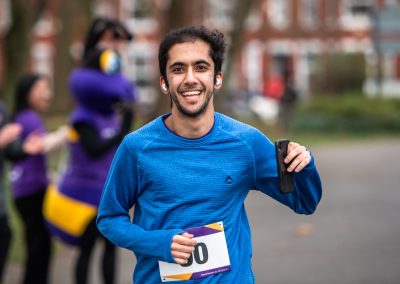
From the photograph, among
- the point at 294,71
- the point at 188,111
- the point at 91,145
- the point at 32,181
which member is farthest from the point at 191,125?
the point at 294,71

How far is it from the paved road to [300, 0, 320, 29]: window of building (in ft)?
116

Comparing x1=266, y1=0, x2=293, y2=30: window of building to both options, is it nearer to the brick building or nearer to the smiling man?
the brick building

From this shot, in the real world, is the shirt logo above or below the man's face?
below

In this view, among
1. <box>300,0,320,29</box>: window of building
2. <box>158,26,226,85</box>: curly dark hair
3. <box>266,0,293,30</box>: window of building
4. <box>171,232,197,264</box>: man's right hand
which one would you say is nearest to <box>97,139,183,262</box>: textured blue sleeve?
<box>171,232,197,264</box>: man's right hand

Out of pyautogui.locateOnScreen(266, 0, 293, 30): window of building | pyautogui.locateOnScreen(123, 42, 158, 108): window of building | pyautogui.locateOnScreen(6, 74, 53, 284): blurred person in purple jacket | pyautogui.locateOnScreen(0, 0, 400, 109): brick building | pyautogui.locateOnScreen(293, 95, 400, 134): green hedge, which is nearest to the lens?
pyautogui.locateOnScreen(6, 74, 53, 284): blurred person in purple jacket

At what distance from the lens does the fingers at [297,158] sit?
3.34 m

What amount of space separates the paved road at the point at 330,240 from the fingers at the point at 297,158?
3726mm

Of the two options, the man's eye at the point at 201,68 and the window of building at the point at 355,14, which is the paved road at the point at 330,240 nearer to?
the man's eye at the point at 201,68

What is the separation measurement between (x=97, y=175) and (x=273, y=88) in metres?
26.9

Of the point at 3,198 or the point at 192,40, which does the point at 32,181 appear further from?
the point at 192,40

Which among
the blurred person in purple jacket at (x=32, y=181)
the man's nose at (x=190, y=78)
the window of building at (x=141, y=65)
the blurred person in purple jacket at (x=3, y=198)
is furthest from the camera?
the window of building at (x=141, y=65)

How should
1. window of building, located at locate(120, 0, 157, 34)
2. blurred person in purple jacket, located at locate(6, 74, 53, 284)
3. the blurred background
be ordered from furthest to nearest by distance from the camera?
window of building, located at locate(120, 0, 157, 34), the blurred background, blurred person in purple jacket, located at locate(6, 74, 53, 284)

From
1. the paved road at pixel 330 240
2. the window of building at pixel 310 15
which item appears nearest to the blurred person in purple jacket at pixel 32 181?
the paved road at pixel 330 240

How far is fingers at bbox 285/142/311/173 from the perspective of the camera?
3.34 metres
